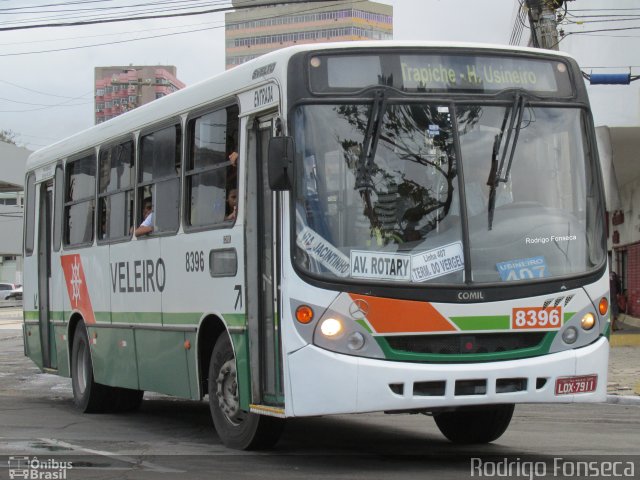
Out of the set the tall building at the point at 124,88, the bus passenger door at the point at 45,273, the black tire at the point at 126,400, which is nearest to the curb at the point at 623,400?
the black tire at the point at 126,400

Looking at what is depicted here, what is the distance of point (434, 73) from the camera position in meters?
8.78

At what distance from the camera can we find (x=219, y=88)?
1002cm

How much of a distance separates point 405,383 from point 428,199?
4.44 ft

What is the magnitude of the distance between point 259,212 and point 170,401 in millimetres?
6757

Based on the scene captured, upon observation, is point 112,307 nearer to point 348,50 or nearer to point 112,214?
point 112,214

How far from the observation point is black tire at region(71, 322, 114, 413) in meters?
13.5

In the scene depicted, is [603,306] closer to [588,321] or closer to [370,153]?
[588,321]

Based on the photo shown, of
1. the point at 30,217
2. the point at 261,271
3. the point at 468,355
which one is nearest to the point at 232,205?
the point at 261,271

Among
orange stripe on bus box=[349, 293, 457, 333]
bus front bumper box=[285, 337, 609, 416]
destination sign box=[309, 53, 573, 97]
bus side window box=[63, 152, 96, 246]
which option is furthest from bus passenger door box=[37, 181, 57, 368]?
orange stripe on bus box=[349, 293, 457, 333]

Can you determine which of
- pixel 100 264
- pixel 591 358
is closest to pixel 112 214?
pixel 100 264

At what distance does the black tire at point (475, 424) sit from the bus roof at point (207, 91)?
3118 millimetres

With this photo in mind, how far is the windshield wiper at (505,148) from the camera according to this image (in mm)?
8594

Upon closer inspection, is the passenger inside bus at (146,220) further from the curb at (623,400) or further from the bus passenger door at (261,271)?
the curb at (623,400)

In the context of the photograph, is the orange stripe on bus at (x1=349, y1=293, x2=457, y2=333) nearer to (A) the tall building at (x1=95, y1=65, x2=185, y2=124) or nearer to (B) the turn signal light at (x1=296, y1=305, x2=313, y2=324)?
(B) the turn signal light at (x1=296, y1=305, x2=313, y2=324)
